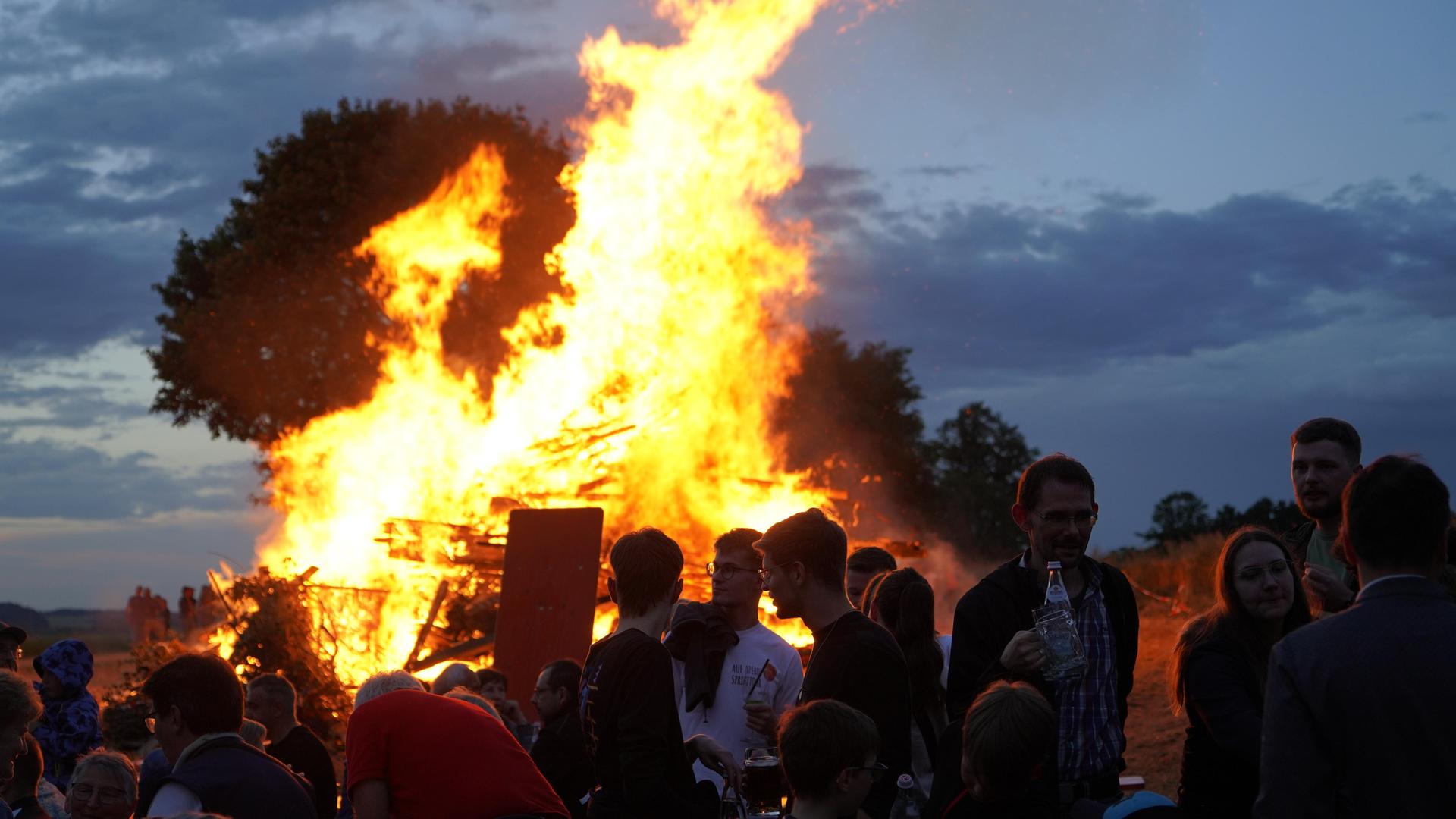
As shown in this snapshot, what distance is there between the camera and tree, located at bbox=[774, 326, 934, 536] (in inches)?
1329

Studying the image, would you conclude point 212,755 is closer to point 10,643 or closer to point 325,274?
point 10,643

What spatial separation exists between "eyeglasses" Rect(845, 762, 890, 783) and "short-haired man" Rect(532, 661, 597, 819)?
209 centimetres

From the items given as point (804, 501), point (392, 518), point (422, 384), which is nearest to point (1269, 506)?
point (804, 501)

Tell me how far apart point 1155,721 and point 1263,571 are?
11128 mm

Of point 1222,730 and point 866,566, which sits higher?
point 866,566

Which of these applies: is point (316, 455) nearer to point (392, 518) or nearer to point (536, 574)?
point (392, 518)

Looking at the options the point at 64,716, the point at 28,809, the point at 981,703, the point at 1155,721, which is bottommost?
the point at 1155,721

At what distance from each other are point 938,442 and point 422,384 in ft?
73.3

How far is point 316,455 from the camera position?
1905 cm

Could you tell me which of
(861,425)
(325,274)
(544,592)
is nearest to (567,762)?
(544,592)

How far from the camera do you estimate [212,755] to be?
4.56 m

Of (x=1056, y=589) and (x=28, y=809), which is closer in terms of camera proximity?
(x=1056, y=589)

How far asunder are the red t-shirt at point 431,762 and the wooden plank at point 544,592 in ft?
28.5

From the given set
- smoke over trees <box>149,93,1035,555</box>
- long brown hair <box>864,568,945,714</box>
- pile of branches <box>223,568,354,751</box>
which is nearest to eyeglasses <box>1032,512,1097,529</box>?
long brown hair <box>864,568,945,714</box>
